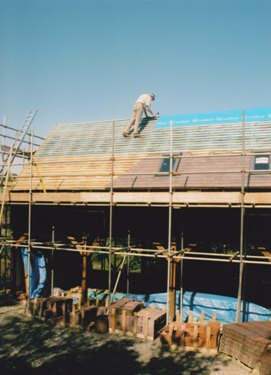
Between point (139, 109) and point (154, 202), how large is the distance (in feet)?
20.6

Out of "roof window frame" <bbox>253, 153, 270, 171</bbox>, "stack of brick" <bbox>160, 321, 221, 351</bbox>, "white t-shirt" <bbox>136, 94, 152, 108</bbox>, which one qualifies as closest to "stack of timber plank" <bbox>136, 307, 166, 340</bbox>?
"stack of brick" <bbox>160, 321, 221, 351</bbox>

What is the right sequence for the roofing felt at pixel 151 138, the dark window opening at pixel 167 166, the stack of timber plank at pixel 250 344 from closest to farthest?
the stack of timber plank at pixel 250 344 → the dark window opening at pixel 167 166 → the roofing felt at pixel 151 138

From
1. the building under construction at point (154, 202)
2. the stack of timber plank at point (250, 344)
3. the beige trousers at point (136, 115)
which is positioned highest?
the beige trousers at point (136, 115)

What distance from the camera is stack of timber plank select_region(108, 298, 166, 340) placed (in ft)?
33.1

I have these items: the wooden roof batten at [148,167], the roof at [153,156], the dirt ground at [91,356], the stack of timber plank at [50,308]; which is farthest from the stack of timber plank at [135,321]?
the roof at [153,156]

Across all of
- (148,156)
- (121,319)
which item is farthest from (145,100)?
(121,319)

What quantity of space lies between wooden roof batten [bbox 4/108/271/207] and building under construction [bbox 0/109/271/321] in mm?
38

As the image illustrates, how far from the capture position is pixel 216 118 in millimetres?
15305

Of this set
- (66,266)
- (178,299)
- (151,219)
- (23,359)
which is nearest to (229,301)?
(178,299)

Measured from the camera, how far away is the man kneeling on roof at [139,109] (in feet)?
51.4

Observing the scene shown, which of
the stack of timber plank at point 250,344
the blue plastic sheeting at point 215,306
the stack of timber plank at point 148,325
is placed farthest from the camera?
the blue plastic sheeting at point 215,306

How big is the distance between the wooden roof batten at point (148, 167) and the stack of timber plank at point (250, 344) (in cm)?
329

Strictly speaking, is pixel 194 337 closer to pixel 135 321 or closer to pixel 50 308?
pixel 135 321

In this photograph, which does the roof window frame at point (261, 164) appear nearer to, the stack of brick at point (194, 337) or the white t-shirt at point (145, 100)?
the stack of brick at point (194, 337)
